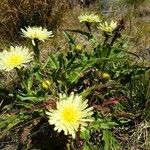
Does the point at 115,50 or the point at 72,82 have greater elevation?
the point at 115,50

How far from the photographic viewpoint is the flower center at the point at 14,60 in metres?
2.53

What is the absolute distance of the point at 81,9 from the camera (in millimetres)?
4992

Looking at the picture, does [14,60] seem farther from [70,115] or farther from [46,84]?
[70,115]

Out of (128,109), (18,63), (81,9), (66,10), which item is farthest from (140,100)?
(81,9)

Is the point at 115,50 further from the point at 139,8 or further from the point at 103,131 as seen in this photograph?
Result: the point at 139,8

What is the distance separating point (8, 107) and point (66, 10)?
69.3 inches

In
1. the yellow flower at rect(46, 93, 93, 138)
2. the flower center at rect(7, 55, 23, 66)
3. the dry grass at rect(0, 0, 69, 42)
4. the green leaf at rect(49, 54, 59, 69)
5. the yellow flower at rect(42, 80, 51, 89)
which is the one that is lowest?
the yellow flower at rect(46, 93, 93, 138)

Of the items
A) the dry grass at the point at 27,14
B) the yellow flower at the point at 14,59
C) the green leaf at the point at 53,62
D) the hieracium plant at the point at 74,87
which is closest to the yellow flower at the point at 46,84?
the hieracium plant at the point at 74,87

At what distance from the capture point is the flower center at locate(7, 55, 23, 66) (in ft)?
8.30

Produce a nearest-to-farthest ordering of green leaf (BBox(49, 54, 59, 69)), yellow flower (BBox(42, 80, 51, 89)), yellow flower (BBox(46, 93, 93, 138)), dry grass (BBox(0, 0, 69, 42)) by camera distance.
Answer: yellow flower (BBox(46, 93, 93, 138)) < yellow flower (BBox(42, 80, 51, 89)) < green leaf (BBox(49, 54, 59, 69)) < dry grass (BBox(0, 0, 69, 42))

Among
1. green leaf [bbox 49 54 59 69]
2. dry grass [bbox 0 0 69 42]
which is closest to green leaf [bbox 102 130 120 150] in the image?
green leaf [bbox 49 54 59 69]

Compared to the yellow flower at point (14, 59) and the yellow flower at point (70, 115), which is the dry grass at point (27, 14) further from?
the yellow flower at point (70, 115)

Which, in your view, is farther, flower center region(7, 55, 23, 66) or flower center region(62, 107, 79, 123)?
flower center region(7, 55, 23, 66)

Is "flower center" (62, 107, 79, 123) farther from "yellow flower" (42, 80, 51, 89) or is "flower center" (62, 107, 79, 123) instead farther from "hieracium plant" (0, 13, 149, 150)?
"yellow flower" (42, 80, 51, 89)
